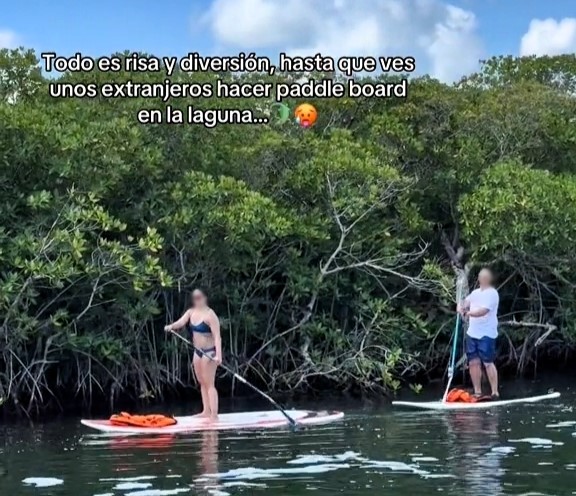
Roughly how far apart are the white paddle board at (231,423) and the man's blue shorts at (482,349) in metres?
2.29

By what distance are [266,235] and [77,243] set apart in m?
2.81

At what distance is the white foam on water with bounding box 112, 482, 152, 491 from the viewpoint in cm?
773

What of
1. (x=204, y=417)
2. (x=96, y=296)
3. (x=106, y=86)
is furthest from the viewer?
(x=106, y=86)

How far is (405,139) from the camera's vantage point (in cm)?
1645

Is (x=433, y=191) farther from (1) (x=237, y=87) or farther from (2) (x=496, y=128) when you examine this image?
(1) (x=237, y=87)

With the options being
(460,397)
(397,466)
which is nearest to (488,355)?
(460,397)

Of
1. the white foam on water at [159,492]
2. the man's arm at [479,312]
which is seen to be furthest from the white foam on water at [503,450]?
the man's arm at [479,312]

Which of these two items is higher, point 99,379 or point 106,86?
point 106,86

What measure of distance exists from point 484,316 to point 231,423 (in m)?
3.68

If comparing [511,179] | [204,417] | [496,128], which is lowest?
[204,417]

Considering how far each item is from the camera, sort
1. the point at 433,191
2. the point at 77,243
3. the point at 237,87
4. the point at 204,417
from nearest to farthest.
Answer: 1. the point at 204,417
2. the point at 77,243
3. the point at 237,87
4. the point at 433,191

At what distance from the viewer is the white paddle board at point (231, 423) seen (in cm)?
1062

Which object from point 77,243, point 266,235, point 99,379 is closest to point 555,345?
point 266,235

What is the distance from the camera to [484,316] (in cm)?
1309
